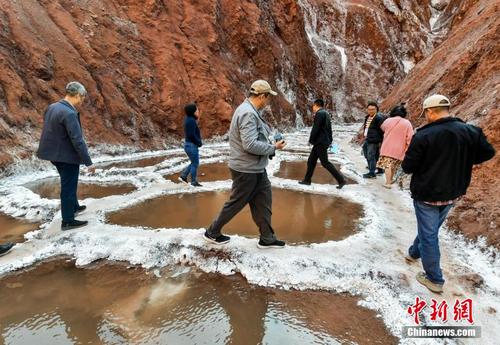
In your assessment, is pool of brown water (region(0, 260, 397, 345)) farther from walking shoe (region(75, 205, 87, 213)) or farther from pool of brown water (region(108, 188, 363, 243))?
walking shoe (region(75, 205, 87, 213))

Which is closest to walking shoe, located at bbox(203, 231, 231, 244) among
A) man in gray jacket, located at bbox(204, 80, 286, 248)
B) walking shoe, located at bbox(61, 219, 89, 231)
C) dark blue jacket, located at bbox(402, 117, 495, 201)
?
man in gray jacket, located at bbox(204, 80, 286, 248)

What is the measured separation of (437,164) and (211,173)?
6830 mm

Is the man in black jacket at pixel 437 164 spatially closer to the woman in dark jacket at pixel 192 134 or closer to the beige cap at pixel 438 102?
the beige cap at pixel 438 102

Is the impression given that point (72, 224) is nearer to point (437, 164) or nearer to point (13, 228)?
point (13, 228)

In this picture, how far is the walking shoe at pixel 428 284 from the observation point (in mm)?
3902

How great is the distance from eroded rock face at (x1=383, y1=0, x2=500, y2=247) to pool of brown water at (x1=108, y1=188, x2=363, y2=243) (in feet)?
5.78

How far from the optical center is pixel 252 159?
14.8 feet

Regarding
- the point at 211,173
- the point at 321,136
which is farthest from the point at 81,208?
the point at 321,136

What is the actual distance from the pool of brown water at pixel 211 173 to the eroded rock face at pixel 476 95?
5.46 m

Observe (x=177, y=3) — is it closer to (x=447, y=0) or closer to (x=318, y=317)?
(x=318, y=317)

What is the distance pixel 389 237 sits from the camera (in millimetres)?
5391

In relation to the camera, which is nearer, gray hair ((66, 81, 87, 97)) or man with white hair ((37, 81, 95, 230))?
man with white hair ((37, 81, 95, 230))

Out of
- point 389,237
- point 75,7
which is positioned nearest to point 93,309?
point 389,237

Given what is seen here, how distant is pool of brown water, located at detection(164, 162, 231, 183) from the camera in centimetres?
922
